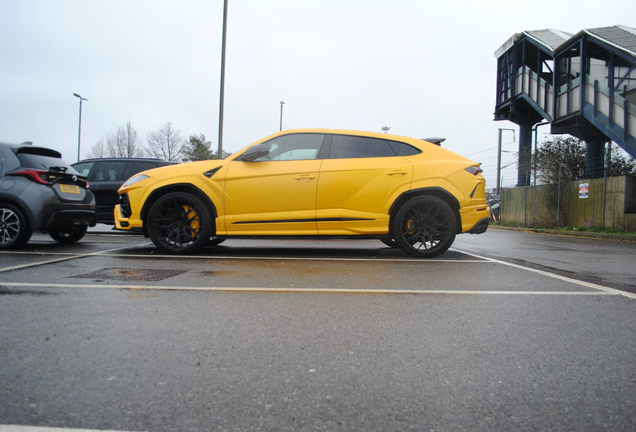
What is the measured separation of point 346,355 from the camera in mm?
2295

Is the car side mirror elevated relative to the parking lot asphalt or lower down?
elevated

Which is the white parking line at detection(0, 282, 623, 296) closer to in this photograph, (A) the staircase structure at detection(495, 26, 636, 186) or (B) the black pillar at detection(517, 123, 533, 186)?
(A) the staircase structure at detection(495, 26, 636, 186)

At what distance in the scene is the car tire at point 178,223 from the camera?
20.2 feet

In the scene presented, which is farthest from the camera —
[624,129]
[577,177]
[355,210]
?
[577,177]

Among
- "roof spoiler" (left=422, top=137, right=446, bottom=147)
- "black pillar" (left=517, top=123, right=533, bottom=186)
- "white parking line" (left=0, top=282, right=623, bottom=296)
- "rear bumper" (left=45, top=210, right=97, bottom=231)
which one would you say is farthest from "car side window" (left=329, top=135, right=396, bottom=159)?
"black pillar" (left=517, top=123, right=533, bottom=186)

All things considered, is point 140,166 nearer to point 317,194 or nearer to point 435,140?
point 317,194

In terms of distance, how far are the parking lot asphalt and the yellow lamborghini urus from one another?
5.26 feet

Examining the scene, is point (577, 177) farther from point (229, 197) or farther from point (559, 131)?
point (229, 197)

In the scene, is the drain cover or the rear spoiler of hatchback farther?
the rear spoiler of hatchback

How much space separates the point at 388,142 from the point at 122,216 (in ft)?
13.2

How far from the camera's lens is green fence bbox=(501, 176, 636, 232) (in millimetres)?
14484

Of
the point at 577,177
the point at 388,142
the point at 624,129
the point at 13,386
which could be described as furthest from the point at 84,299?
the point at 577,177

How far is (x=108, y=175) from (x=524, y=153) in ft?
60.2

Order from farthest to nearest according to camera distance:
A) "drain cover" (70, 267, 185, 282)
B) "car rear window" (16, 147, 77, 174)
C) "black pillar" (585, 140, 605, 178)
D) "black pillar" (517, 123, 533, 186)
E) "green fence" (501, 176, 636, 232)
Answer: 1. "black pillar" (517, 123, 533, 186)
2. "black pillar" (585, 140, 605, 178)
3. "green fence" (501, 176, 636, 232)
4. "car rear window" (16, 147, 77, 174)
5. "drain cover" (70, 267, 185, 282)
